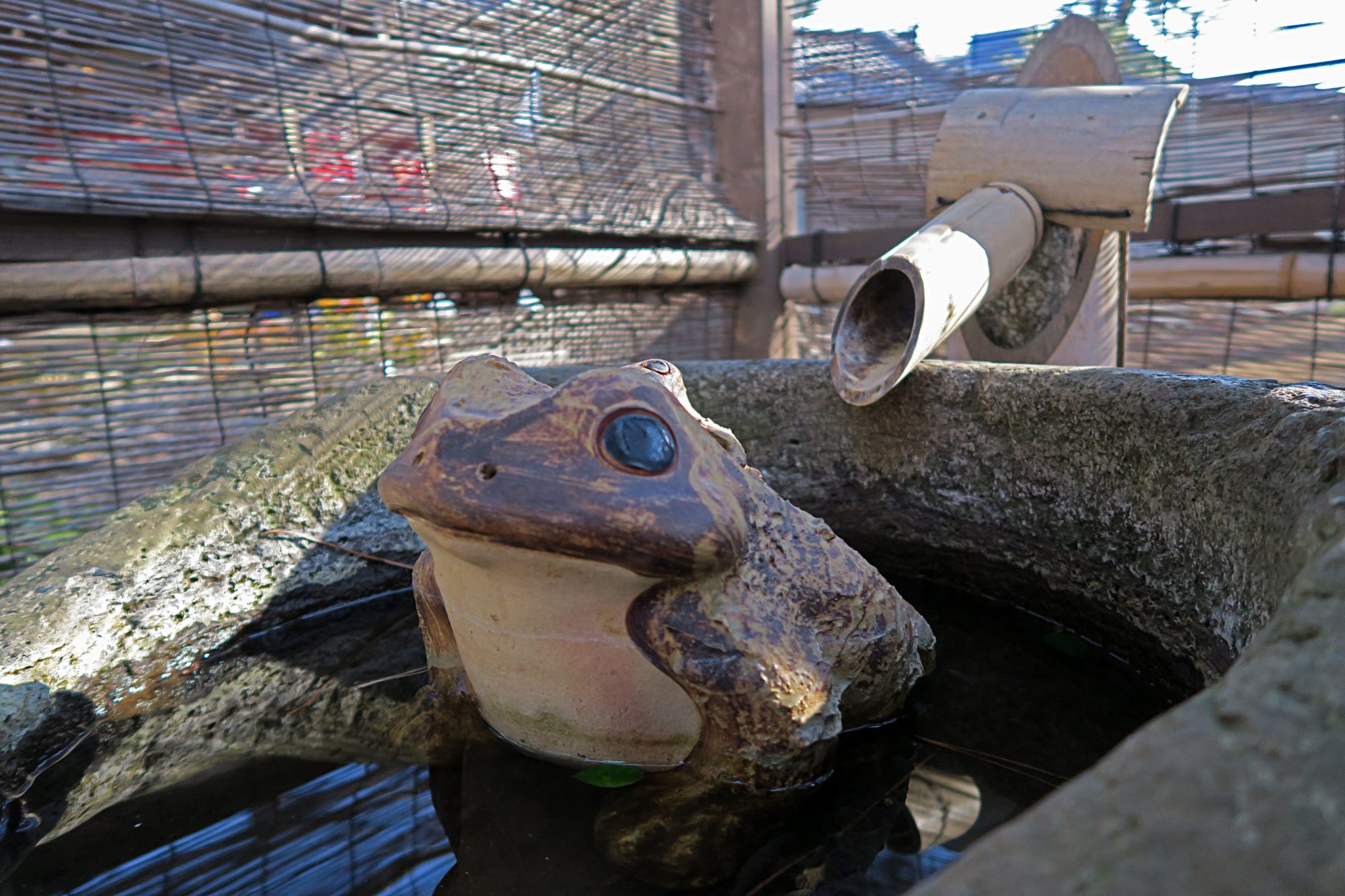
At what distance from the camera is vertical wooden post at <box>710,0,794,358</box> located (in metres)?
3.77

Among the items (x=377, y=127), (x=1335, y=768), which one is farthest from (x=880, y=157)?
(x=1335, y=768)

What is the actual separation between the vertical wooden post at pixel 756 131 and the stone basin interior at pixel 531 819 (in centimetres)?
274

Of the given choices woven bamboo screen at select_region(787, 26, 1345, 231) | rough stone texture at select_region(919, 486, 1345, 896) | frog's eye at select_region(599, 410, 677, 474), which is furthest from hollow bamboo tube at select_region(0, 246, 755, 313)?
rough stone texture at select_region(919, 486, 1345, 896)

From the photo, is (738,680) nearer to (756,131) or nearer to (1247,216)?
(1247,216)

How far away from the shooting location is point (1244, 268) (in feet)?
9.72

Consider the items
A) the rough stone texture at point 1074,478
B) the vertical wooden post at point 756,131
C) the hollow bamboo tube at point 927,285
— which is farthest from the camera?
the vertical wooden post at point 756,131

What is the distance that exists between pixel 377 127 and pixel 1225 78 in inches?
109

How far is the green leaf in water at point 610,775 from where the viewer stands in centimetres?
122

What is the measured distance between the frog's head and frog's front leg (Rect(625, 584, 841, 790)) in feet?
0.22

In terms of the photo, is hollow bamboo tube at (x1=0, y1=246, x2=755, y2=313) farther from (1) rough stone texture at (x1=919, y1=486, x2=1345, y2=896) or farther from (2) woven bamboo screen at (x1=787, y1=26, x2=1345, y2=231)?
(1) rough stone texture at (x1=919, y1=486, x2=1345, y2=896)

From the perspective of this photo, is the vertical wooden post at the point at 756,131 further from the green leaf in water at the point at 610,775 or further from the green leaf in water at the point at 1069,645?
the green leaf in water at the point at 610,775

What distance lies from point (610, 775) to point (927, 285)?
1.15 meters

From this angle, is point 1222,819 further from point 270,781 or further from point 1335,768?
point 270,781

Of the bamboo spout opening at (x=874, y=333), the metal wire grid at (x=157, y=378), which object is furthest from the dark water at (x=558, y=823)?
the metal wire grid at (x=157, y=378)
